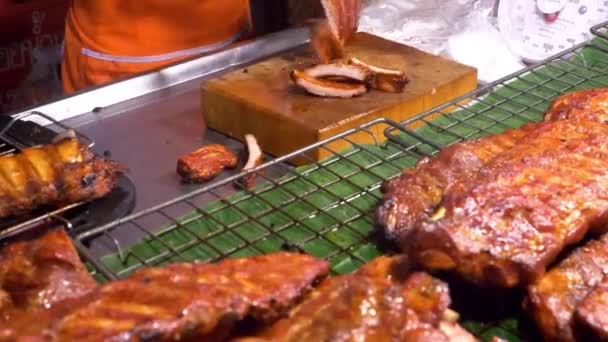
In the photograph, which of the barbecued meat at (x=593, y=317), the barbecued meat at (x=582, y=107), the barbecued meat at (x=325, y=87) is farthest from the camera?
the barbecued meat at (x=325, y=87)

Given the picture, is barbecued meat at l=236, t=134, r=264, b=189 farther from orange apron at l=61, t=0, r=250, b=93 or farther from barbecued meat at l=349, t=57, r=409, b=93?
orange apron at l=61, t=0, r=250, b=93

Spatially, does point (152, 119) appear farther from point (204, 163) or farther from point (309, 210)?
point (309, 210)

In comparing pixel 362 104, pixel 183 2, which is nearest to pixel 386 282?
pixel 362 104

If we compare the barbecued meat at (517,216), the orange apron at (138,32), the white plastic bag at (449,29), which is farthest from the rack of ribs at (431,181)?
the orange apron at (138,32)

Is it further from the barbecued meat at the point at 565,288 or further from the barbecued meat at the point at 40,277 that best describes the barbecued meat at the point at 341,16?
the barbecued meat at the point at 40,277

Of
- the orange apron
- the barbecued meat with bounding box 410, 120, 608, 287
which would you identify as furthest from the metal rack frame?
the orange apron
